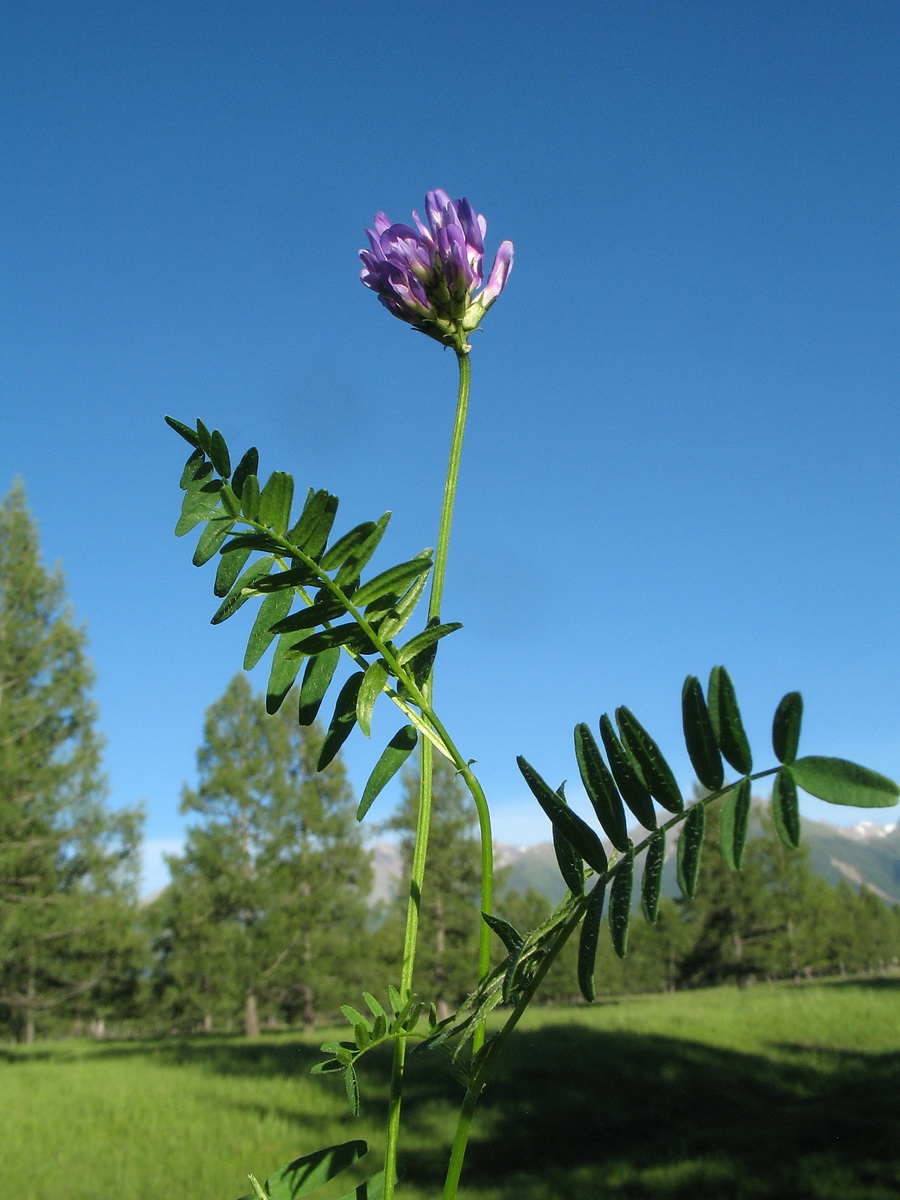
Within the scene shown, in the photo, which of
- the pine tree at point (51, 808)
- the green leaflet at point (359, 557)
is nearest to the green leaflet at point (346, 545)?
the green leaflet at point (359, 557)

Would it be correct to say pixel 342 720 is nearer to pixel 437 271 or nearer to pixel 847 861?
pixel 437 271

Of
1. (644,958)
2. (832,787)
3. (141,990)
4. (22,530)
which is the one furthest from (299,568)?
(644,958)

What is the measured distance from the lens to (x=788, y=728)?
1.62 feet

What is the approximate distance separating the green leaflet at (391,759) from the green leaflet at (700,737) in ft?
0.59

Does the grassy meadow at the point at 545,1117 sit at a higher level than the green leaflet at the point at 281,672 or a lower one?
lower

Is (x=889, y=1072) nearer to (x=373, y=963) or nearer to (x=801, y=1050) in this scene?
(x=801, y=1050)

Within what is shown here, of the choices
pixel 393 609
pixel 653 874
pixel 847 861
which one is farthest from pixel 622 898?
pixel 847 861

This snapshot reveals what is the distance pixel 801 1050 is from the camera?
10586 mm

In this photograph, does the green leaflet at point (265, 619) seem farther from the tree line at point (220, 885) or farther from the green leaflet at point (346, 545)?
the tree line at point (220, 885)

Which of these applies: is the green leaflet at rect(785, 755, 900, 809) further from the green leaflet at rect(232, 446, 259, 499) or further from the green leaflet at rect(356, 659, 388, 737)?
the green leaflet at rect(232, 446, 259, 499)

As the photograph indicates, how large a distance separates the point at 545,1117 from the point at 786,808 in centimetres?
852

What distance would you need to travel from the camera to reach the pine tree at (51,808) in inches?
450

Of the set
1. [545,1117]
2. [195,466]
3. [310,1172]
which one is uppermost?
[195,466]

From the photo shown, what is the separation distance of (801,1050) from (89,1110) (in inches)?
312
